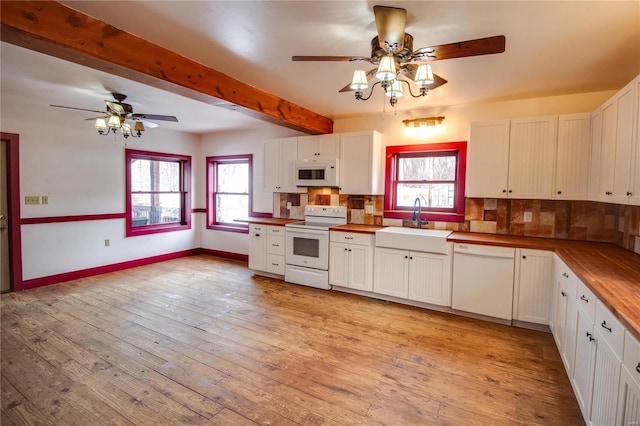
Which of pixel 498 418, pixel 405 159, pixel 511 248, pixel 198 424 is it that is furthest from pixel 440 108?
pixel 198 424

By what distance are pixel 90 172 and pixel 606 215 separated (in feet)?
22.3

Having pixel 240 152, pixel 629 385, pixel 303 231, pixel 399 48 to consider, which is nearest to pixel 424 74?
pixel 399 48

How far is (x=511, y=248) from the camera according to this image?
10.5 ft

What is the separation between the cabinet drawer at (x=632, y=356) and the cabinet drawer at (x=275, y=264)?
3901 mm

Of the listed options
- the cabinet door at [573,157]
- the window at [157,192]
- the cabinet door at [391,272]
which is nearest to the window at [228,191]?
the window at [157,192]

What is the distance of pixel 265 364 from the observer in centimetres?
256

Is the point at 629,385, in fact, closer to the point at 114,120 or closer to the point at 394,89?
the point at 394,89

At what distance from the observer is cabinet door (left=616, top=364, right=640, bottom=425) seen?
49.4 inches

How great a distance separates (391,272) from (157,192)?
460cm

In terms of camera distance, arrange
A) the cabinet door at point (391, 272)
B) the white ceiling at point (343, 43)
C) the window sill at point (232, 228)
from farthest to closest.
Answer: the window sill at point (232, 228)
the cabinet door at point (391, 272)
the white ceiling at point (343, 43)

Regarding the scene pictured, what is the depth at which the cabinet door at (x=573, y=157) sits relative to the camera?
3.15 meters

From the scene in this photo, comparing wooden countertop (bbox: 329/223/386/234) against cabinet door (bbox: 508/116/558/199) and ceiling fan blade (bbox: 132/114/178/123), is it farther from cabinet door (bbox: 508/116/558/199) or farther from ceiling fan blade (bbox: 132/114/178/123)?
ceiling fan blade (bbox: 132/114/178/123)

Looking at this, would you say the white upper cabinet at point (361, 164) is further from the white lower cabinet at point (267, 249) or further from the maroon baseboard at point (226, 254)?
the maroon baseboard at point (226, 254)

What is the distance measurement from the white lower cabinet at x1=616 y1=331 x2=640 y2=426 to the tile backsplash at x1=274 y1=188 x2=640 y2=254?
2062 millimetres
